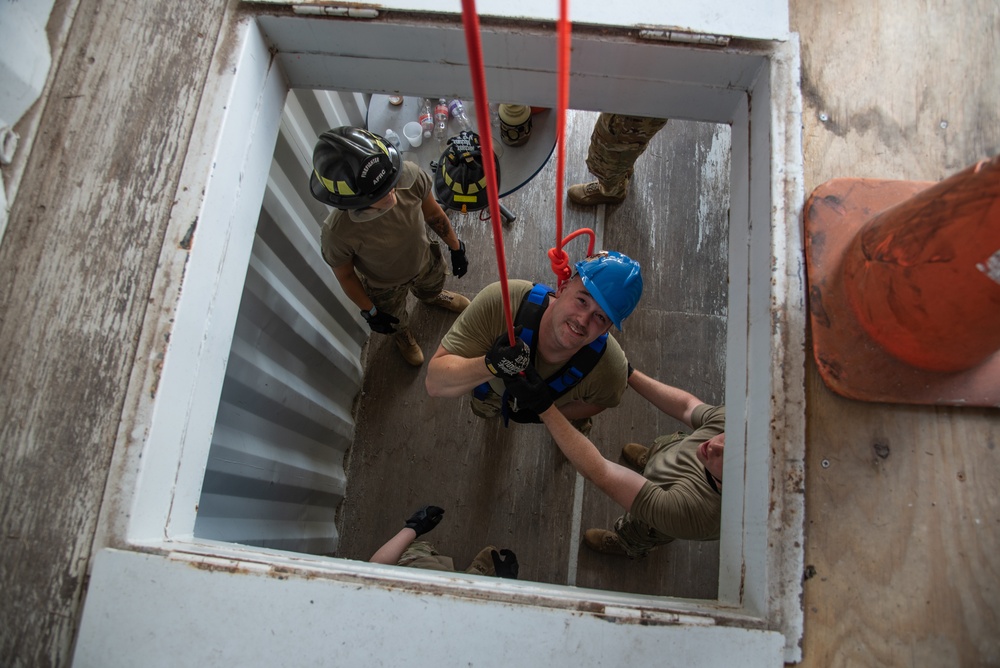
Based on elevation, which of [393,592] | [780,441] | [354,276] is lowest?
[393,592]

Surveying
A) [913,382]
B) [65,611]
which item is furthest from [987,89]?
[65,611]

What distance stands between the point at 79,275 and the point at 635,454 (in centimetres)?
280

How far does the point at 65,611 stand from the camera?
1165 mm

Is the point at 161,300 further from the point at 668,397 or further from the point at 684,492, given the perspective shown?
the point at 668,397

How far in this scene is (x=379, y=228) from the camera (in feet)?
8.21

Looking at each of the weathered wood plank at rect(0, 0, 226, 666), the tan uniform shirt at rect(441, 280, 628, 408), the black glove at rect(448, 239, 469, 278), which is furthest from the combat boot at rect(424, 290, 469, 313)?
the weathered wood plank at rect(0, 0, 226, 666)

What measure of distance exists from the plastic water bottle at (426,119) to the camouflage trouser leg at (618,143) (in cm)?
95

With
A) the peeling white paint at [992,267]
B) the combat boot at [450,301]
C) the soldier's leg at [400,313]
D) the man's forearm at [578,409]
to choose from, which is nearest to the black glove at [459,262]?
the combat boot at [450,301]

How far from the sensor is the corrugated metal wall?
2141 millimetres

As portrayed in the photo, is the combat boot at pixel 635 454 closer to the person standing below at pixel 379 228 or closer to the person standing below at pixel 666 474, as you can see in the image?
the person standing below at pixel 666 474

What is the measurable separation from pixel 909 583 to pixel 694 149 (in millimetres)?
3354

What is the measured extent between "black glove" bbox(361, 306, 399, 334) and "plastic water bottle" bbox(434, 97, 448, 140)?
1.03 metres

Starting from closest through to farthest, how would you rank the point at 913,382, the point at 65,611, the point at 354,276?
the point at 65,611
the point at 913,382
the point at 354,276

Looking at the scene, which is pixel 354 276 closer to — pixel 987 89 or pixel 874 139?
pixel 874 139
